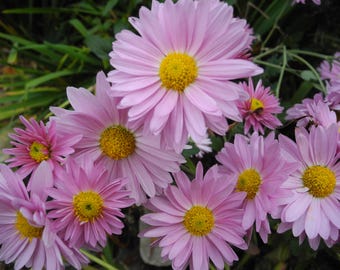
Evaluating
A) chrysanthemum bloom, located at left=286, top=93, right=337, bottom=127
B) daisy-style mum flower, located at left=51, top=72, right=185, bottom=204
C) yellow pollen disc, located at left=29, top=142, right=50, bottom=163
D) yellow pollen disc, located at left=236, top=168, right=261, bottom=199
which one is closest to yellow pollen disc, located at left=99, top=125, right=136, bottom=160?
daisy-style mum flower, located at left=51, top=72, right=185, bottom=204

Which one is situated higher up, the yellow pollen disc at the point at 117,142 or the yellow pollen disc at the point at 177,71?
the yellow pollen disc at the point at 177,71

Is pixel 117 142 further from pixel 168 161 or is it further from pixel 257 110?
pixel 257 110

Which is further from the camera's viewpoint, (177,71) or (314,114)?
(314,114)

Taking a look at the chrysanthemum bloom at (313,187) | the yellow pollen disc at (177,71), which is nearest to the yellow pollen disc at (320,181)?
the chrysanthemum bloom at (313,187)

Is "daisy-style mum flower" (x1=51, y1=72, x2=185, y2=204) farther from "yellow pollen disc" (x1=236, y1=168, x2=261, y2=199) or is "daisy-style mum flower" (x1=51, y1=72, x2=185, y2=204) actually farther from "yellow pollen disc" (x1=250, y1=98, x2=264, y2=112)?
"yellow pollen disc" (x1=250, y1=98, x2=264, y2=112)

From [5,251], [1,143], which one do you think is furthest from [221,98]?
[1,143]

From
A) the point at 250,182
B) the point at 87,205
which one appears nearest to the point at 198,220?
the point at 250,182

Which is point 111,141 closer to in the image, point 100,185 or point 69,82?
point 100,185

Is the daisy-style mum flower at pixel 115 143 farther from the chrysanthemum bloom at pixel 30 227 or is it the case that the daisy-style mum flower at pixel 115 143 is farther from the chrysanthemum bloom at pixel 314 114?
the chrysanthemum bloom at pixel 314 114
